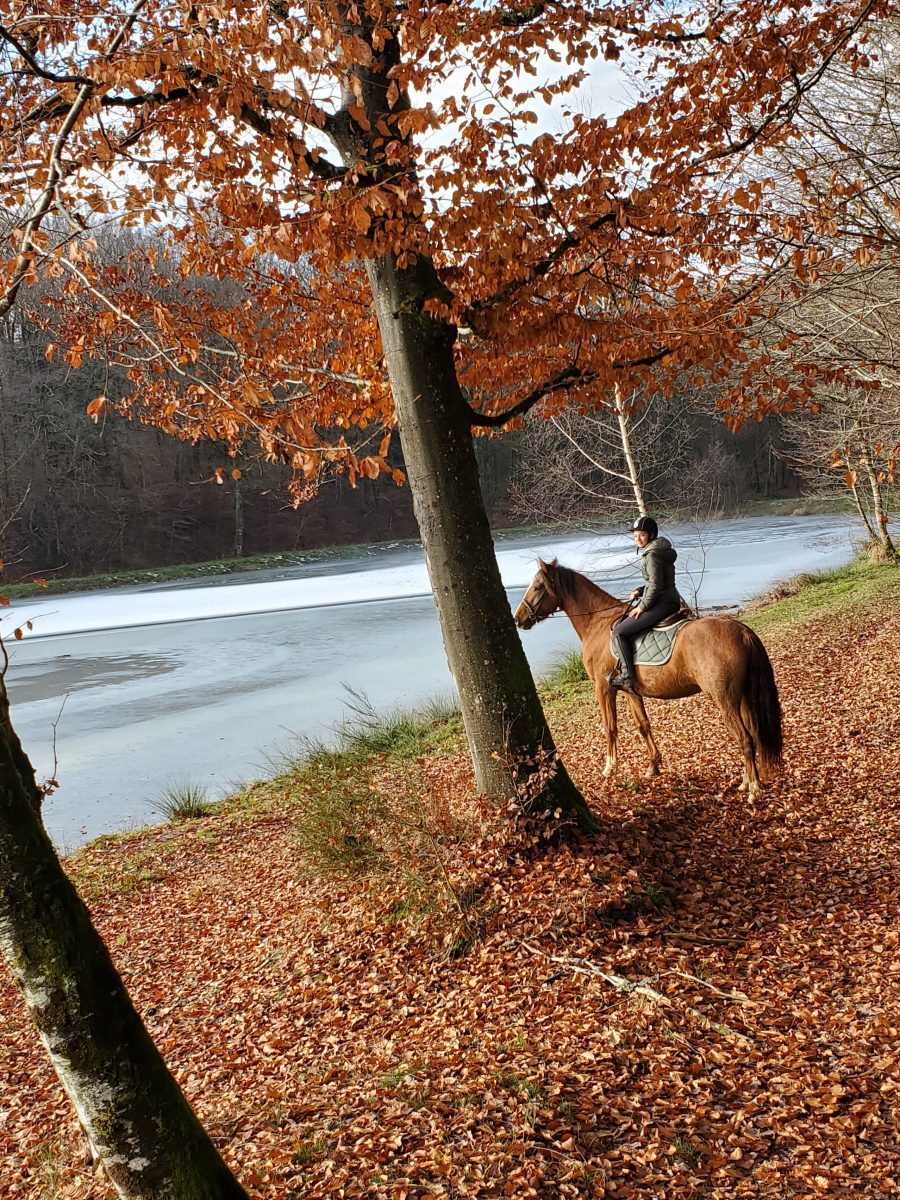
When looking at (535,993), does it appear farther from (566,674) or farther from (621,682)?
(566,674)

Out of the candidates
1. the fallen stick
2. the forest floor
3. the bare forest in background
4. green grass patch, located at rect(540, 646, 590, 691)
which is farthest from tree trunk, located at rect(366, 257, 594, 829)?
the bare forest in background

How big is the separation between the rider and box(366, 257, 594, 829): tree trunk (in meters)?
1.97

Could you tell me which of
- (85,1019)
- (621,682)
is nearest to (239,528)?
(621,682)

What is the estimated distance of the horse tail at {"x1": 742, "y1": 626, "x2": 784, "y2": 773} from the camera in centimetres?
671

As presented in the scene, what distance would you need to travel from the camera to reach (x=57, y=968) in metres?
2.45

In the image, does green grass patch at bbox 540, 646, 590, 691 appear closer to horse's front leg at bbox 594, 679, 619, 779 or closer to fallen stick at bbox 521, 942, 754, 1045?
horse's front leg at bbox 594, 679, 619, 779

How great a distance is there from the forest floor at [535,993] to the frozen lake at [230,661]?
367 centimetres

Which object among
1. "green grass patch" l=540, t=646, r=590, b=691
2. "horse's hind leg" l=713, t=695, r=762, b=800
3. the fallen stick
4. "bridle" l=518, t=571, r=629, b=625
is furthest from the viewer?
"green grass patch" l=540, t=646, r=590, b=691

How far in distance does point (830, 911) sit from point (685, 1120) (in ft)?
7.32

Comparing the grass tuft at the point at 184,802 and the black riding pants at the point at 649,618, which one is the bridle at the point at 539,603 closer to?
the black riding pants at the point at 649,618

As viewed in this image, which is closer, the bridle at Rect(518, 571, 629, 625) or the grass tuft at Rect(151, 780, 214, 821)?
the bridle at Rect(518, 571, 629, 625)

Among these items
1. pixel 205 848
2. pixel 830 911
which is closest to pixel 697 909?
pixel 830 911

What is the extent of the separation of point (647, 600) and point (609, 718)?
50.5 inches

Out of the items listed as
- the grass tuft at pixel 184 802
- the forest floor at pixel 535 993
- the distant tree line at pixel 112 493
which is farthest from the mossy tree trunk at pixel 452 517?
the distant tree line at pixel 112 493
